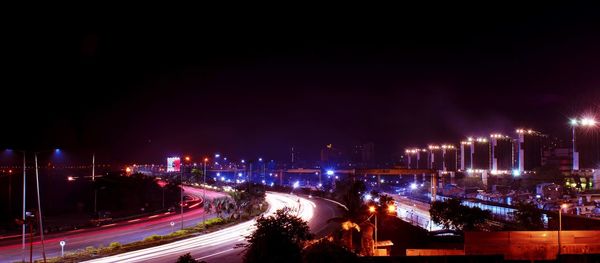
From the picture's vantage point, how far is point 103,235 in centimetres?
4412

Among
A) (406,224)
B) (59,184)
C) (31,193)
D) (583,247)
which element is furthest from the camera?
(59,184)

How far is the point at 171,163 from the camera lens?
107562 millimetres

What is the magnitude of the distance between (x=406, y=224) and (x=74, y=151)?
291ft

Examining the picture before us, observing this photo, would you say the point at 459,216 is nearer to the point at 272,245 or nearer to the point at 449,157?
the point at 272,245

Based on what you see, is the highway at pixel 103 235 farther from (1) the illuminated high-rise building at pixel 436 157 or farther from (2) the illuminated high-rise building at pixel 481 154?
(1) the illuminated high-rise building at pixel 436 157

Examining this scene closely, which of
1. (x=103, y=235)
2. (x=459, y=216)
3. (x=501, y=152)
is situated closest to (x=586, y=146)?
(x=501, y=152)

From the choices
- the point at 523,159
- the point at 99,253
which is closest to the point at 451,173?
the point at 523,159

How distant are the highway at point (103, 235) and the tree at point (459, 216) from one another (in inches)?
989

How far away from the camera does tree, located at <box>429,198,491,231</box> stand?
4091 centimetres

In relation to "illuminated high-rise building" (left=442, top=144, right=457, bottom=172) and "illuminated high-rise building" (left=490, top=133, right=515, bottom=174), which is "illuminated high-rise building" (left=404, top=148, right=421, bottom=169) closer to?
"illuminated high-rise building" (left=442, top=144, right=457, bottom=172)

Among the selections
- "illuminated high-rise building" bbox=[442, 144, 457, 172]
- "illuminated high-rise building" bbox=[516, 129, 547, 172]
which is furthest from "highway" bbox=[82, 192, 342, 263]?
"illuminated high-rise building" bbox=[442, 144, 457, 172]

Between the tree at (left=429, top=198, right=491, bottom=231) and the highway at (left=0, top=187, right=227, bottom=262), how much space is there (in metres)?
25.1

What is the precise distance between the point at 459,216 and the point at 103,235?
3091 centimetres

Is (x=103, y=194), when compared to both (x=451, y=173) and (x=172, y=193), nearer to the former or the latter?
(x=172, y=193)
